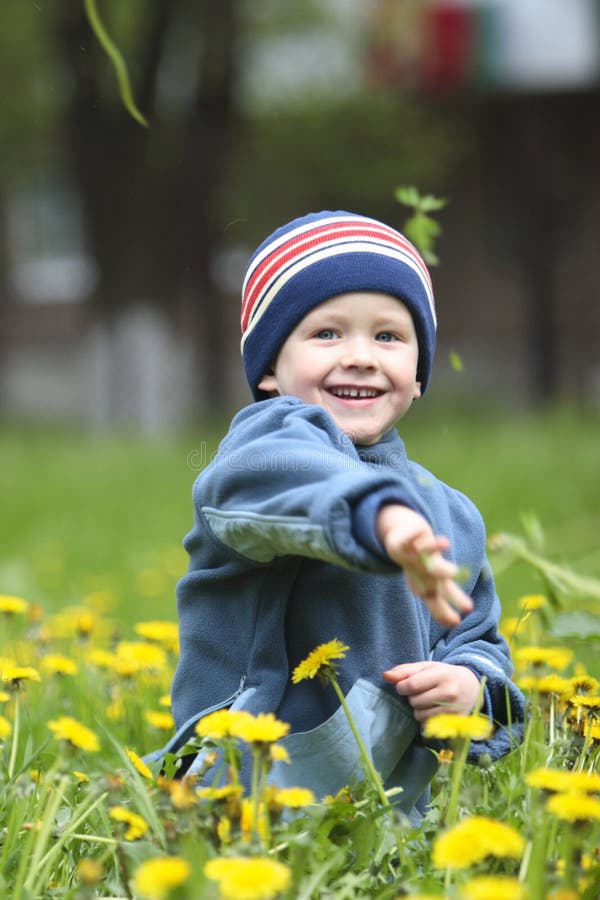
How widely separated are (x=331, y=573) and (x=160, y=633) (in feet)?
2.20

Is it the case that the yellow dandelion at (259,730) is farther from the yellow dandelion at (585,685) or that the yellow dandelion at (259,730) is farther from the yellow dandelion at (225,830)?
the yellow dandelion at (585,685)

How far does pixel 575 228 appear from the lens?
52.5ft

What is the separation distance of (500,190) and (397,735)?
1552 centimetres

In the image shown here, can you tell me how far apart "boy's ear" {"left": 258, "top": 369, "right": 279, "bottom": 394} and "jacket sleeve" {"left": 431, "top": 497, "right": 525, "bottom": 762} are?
0.34 meters

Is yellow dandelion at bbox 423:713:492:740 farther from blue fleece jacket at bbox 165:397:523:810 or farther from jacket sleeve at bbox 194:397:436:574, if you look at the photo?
blue fleece jacket at bbox 165:397:523:810

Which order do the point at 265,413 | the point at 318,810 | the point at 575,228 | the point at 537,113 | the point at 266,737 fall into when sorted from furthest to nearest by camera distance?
the point at 575,228 → the point at 537,113 → the point at 265,413 → the point at 318,810 → the point at 266,737

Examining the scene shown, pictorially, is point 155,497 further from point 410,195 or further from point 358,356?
point 358,356

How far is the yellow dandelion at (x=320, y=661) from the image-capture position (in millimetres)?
1656

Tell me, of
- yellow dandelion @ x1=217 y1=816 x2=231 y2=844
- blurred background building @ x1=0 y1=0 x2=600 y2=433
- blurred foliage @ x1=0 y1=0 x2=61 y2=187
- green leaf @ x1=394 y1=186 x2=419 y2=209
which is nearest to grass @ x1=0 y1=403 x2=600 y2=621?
green leaf @ x1=394 y1=186 x2=419 y2=209

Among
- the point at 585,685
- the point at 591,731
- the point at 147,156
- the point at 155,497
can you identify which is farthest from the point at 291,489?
the point at 147,156

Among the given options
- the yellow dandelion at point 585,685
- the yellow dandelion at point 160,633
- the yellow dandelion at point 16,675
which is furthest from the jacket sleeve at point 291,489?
the yellow dandelion at point 160,633

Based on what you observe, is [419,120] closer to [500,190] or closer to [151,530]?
[500,190]

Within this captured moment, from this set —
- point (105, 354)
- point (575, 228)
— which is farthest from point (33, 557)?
point (575, 228)

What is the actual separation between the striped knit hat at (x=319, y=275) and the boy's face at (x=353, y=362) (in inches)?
0.7
